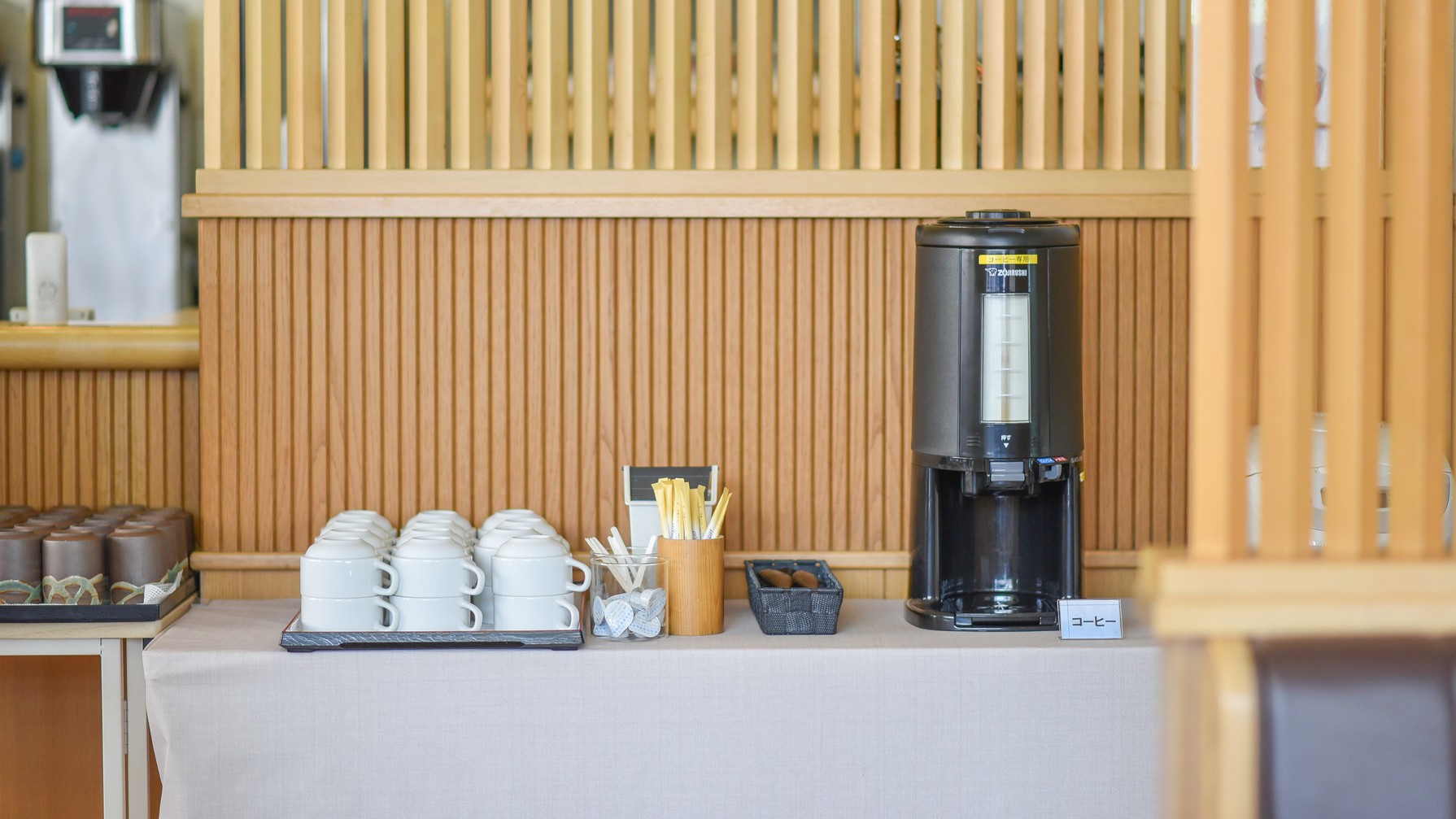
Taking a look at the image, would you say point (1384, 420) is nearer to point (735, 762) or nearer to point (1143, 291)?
point (1143, 291)

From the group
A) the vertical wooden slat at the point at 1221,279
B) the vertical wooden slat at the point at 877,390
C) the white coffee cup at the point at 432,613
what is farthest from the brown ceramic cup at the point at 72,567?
the vertical wooden slat at the point at 1221,279

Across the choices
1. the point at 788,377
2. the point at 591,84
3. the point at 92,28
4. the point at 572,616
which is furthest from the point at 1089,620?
the point at 92,28

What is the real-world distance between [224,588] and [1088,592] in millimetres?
1504

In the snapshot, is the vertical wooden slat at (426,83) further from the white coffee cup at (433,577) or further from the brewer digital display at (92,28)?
the brewer digital display at (92,28)

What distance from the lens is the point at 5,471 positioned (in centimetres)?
232

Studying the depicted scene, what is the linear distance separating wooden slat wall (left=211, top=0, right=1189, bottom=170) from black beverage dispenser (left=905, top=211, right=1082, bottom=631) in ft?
1.02

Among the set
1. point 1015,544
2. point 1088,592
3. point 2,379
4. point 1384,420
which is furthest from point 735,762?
point 2,379

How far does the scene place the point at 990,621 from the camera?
6.36ft

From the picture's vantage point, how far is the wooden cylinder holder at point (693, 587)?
6.39 feet

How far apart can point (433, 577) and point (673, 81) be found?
94 centimetres

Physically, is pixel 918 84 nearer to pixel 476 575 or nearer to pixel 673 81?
pixel 673 81

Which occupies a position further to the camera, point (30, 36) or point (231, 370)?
point (30, 36)

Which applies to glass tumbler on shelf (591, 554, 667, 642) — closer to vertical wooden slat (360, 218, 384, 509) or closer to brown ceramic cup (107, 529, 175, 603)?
vertical wooden slat (360, 218, 384, 509)

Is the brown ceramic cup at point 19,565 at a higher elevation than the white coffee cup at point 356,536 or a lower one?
lower
